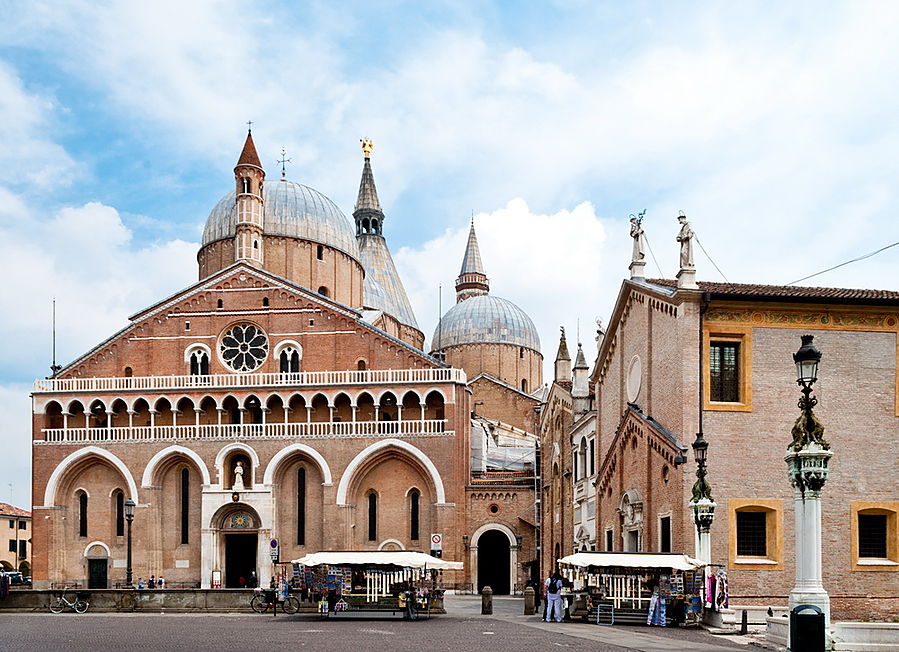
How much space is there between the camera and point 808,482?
54.2 ft

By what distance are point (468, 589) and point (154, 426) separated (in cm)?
1632

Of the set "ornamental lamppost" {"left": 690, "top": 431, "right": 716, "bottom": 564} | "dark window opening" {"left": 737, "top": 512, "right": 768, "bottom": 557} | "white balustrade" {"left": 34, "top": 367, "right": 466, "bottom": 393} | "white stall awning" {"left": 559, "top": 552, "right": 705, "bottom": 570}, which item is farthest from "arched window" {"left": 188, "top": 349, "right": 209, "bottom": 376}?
"ornamental lamppost" {"left": 690, "top": 431, "right": 716, "bottom": 564}

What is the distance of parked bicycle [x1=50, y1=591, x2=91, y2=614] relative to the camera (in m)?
32.7

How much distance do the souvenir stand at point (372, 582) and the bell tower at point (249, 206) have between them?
26846 mm

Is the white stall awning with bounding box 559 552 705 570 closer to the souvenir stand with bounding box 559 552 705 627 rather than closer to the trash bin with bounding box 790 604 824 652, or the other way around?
the souvenir stand with bounding box 559 552 705 627

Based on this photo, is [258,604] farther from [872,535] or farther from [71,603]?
[872,535]

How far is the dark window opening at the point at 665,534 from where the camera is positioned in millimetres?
29986

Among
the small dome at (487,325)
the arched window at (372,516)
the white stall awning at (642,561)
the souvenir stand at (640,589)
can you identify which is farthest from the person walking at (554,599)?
the small dome at (487,325)

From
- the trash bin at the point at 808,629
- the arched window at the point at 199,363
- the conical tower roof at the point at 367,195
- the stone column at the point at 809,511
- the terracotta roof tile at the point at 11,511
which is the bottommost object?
the terracotta roof tile at the point at 11,511

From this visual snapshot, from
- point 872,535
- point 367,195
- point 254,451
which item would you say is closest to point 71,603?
point 254,451

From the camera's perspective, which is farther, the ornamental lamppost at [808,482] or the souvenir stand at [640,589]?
the souvenir stand at [640,589]

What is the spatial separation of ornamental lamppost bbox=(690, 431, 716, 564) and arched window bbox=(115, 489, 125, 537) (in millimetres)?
33199

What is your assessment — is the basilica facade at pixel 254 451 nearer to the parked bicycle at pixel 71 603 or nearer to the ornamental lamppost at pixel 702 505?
the parked bicycle at pixel 71 603

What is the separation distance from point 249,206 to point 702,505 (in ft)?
116
